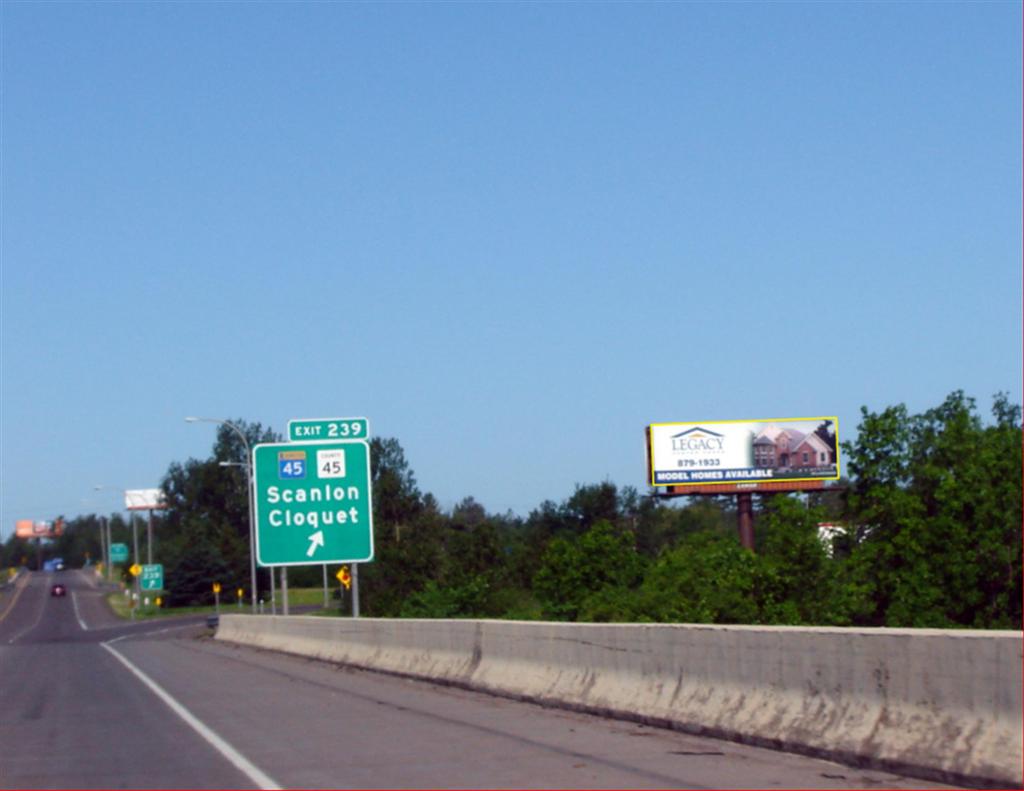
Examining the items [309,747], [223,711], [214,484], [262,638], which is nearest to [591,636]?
[309,747]

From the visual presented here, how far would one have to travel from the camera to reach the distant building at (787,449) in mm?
77375

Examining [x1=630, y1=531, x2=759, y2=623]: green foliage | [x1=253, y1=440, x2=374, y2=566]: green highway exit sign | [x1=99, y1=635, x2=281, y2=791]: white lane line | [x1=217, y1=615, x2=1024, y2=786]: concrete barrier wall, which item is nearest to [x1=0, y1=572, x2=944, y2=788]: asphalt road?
[x1=99, y1=635, x2=281, y2=791]: white lane line

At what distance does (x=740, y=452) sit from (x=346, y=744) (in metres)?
65.1

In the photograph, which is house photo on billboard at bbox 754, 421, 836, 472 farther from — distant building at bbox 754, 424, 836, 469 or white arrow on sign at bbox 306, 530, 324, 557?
white arrow on sign at bbox 306, 530, 324, 557

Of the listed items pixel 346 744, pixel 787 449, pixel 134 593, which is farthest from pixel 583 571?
pixel 134 593

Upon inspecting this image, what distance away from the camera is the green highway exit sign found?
31641mm

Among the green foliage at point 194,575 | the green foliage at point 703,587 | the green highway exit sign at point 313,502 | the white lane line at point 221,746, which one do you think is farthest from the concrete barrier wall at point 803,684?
the green foliage at point 194,575

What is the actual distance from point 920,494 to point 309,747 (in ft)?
187

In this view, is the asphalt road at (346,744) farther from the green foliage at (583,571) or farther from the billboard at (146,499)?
the billboard at (146,499)

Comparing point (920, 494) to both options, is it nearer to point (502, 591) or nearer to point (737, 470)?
point (737, 470)

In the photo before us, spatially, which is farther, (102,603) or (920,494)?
(102,603)

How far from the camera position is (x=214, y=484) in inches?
6270

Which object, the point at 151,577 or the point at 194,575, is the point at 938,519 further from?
the point at 194,575

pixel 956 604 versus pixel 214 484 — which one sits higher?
pixel 214 484
